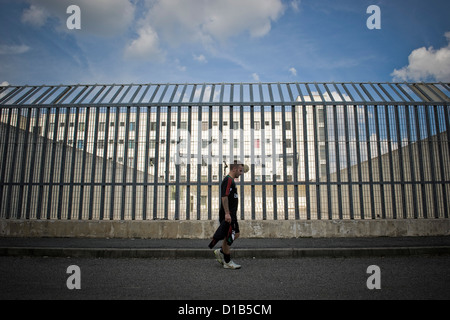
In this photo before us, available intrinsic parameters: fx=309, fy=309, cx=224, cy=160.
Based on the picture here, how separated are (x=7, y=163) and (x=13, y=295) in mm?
7552

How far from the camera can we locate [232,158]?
9.05 m

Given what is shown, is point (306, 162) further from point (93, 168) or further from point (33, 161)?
point (33, 161)

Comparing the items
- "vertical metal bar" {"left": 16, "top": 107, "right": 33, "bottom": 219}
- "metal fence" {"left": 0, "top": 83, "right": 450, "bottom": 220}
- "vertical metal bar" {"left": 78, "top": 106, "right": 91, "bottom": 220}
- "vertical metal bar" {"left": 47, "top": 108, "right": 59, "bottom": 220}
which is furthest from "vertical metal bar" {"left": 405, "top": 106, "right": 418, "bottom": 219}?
"vertical metal bar" {"left": 16, "top": 107, "right": 33, "bottom": 219}

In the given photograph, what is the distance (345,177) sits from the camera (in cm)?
903

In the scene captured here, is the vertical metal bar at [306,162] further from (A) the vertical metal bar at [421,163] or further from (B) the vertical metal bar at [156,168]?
(B) the vertical metal bar at [156,168]

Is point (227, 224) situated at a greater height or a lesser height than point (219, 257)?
greater

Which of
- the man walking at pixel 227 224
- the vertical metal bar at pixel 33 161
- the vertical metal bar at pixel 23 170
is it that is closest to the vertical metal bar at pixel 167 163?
the man walking at pixel 227 224

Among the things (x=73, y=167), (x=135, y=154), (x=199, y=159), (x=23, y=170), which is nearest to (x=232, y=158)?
(x=199, y=159)

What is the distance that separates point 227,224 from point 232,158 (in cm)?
390

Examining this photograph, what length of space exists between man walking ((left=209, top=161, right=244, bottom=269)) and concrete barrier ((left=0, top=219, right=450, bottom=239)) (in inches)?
132

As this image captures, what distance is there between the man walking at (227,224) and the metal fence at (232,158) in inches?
135

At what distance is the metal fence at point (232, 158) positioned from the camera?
8992 mm

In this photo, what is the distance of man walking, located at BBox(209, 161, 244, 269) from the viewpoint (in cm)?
527

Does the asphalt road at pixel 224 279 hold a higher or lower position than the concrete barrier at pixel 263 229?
Answer: lower
